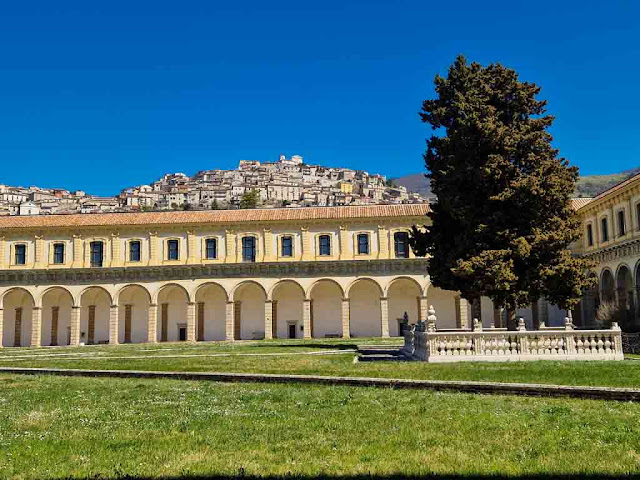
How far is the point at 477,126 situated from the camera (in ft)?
74.7

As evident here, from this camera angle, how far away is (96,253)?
47.7 meters

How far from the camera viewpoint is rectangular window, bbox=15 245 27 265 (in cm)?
4759

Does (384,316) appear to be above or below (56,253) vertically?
below

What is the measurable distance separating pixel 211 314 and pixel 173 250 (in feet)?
19.1

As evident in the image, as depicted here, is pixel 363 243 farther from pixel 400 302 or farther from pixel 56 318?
pixel 56 318

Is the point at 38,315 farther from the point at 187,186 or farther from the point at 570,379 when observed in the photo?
the point at 187,186

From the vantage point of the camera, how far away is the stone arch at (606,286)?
38.8m

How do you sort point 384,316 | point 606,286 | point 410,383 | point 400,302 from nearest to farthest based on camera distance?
point 410,383
point 606,286
point 384,316
point 400,302

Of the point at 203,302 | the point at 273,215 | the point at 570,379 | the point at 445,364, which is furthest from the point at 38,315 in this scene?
the point at 570,379

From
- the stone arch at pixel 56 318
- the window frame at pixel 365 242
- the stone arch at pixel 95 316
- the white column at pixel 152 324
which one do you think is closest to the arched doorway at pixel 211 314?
the white column at pixel 152 324

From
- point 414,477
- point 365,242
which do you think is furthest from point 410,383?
point 365,242

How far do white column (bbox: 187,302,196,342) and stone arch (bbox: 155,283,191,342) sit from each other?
245cm

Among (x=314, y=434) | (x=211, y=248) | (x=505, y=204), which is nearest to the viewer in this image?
(x=314, y=434)

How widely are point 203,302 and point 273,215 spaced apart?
28.7ft
